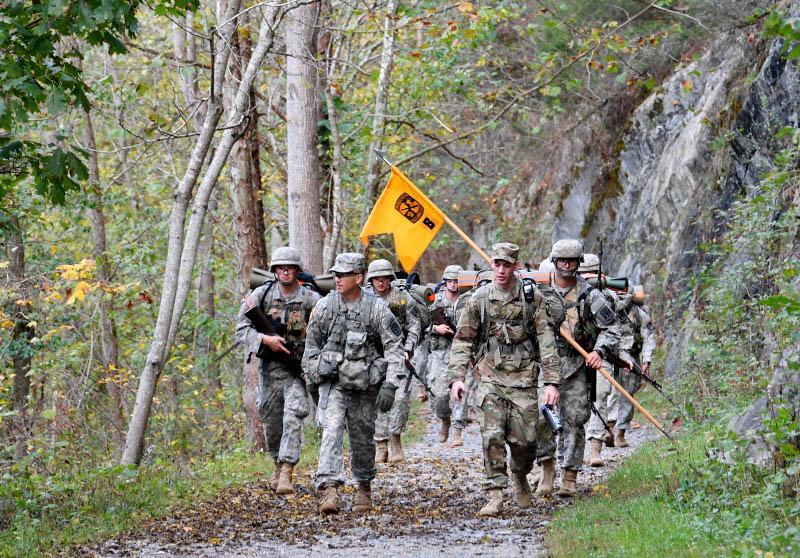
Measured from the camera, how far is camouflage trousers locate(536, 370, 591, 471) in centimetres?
938

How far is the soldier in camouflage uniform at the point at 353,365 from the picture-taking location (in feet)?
30.0

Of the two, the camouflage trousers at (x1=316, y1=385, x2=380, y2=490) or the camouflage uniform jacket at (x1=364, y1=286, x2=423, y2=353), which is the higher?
the camouflage uniform jacket at (x1=364, y1=286, x2=423, y2=353)

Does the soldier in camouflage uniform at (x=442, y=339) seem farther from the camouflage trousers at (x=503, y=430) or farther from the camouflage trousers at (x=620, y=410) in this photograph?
the camouflage trousers at (x=503, y=430)

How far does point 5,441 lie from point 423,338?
19.1ft

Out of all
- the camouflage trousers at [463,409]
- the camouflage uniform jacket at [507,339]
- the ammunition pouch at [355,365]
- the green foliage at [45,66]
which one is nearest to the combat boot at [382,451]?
the camouflage trousers at [463,409]

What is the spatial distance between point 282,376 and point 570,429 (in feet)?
9.44

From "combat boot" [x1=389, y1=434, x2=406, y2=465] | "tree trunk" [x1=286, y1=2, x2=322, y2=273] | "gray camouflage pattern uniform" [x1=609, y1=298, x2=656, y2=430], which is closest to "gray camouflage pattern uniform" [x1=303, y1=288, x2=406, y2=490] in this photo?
"combat boot" [x1=389, y1=434, x2=406, y2=465]

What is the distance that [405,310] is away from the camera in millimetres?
13008

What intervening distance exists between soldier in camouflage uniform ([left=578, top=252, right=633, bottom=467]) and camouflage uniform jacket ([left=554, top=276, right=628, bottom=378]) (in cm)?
39

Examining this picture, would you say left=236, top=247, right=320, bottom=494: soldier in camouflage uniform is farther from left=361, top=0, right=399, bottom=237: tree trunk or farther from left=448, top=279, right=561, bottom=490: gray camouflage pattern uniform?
left=361, top=0, right=399, bottom=237: tree trunk

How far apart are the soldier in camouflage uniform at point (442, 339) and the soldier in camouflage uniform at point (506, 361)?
17.1 ft

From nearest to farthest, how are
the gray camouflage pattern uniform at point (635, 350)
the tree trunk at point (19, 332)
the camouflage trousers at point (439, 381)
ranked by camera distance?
the gray camouflage pattern uniform at point (635, 350), the tree trunk at point (19, 332), the camouflage trousers at point (439, 381)

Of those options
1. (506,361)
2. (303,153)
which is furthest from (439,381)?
(506,361)

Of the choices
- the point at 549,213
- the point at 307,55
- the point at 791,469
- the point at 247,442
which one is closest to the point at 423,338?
the point at 247,442
